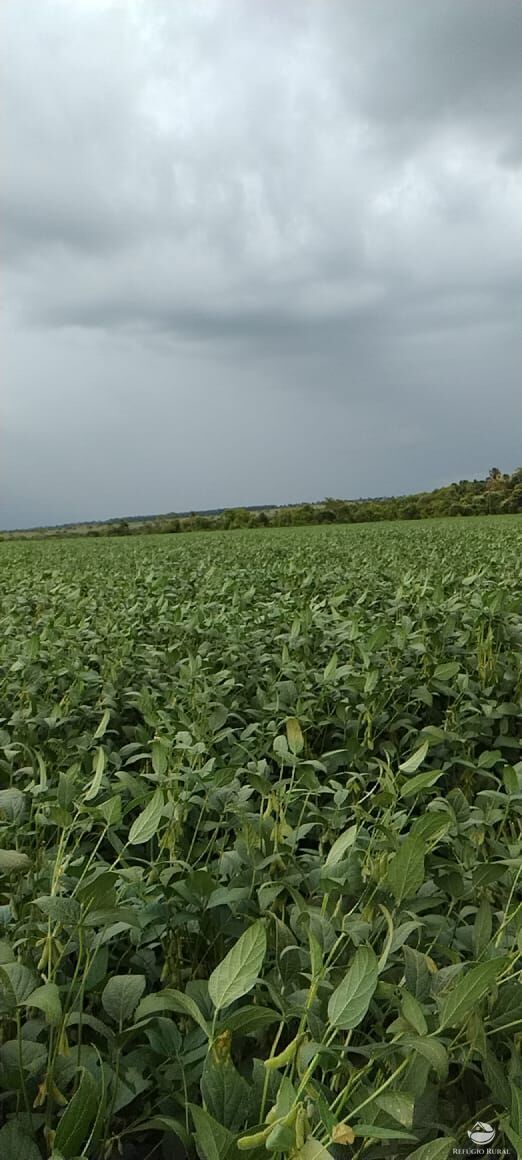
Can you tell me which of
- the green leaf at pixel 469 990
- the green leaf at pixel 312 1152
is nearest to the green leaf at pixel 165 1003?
the green leaf at pixel 312 1152

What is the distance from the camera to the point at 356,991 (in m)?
1.03

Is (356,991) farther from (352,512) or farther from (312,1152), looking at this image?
(352,512)

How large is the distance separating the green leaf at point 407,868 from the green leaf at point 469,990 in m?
0.31

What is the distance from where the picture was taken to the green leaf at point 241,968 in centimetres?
108

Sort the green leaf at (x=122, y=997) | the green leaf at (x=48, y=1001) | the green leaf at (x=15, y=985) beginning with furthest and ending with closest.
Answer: the green leaf at (x=122, y=997) < the green leaf at (x=15, y=985) < the green leaf at (x=48, y=1001)

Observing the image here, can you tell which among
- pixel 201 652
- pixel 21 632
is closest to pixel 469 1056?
pixel 201 652

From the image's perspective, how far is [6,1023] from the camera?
1.42 metres

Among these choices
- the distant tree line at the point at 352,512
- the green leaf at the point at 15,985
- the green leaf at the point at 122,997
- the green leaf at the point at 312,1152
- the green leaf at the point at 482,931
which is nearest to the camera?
the green leaf at the point at 312,1152

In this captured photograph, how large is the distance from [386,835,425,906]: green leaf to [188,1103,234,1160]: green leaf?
0.54m

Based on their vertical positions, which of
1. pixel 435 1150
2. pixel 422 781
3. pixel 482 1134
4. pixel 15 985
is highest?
pixel 422 781

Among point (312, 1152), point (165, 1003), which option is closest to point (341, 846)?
point (165, 1003)

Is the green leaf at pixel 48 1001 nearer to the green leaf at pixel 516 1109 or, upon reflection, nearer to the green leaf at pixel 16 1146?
the green leaf at pixel 16 1146

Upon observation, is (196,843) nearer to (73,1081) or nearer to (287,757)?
(287,757)

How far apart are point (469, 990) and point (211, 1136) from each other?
1.24 feet
